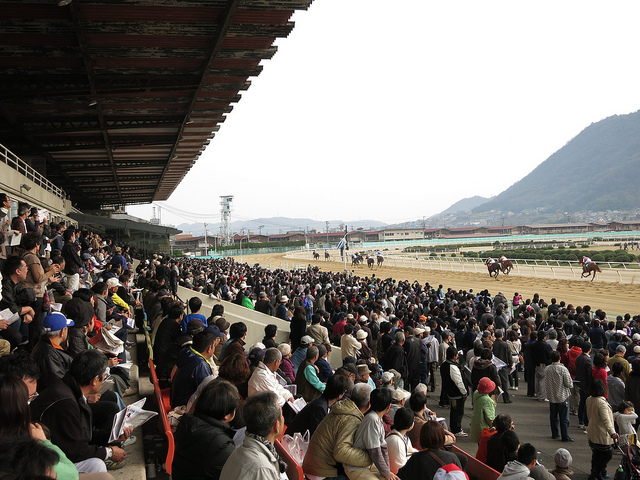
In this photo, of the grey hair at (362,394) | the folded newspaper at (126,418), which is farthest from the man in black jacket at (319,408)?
the folded newspaper at (126,418)

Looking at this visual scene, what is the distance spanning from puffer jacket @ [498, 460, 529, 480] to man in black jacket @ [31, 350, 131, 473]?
2.67m

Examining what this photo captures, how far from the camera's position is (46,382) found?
3.79 m

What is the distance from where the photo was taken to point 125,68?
11.0 meters

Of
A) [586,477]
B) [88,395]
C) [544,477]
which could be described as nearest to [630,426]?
[586,477]

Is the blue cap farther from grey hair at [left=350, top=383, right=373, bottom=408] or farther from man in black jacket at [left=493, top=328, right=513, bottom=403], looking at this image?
man in black jacket at [left=493, top=328, right=513, bottom=403]

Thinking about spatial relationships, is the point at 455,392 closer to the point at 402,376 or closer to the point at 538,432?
the point at 402,376

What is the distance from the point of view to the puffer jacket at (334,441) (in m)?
3.70

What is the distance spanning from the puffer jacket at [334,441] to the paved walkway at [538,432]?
3.44m

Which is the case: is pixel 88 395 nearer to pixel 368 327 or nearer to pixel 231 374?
pixel 231 374

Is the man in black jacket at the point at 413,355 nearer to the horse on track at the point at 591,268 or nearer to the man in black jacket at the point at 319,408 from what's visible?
the man in black jacket at the point at 319,408

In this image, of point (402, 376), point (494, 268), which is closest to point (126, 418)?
point (402, 376)

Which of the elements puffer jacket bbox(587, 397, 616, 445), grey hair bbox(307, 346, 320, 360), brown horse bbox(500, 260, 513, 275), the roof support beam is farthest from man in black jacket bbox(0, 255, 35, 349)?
brown horse bbox(500, 260, 513, 275)

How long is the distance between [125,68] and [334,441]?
31.9 ft

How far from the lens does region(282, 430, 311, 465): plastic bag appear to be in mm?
4035
